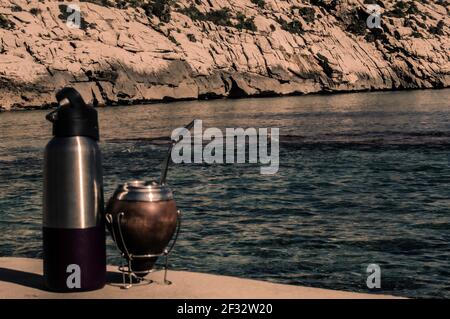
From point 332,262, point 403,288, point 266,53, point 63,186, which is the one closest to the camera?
point 63,186

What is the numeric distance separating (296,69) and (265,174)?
68248 millimetres

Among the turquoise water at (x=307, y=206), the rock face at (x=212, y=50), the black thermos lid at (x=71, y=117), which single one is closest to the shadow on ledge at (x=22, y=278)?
the black thermos lid at (x=71, y=117)

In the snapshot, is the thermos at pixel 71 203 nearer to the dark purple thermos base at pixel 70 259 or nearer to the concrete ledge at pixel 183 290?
the dark purple thermos base at pixel 70 259

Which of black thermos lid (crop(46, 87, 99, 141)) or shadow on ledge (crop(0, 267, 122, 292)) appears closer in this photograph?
black thermos lid (crop(46, 87, 99, 141))

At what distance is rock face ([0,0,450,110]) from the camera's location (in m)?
72.9

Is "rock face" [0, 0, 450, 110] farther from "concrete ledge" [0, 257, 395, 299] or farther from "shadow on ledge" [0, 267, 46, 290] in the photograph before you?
"concrete ledge" [0, 257, 395, 299]

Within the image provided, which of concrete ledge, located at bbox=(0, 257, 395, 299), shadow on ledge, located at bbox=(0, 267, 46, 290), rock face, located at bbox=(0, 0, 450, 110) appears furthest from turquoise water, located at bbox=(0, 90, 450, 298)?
rock face, located at bbox=(0, 0, 450, 110)

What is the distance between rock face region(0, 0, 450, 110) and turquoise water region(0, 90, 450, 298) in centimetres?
3304

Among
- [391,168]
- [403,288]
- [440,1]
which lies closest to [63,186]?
[403,288]

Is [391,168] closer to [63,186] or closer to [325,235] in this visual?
[325,235]

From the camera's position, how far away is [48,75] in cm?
7062

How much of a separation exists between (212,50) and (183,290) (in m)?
80.4

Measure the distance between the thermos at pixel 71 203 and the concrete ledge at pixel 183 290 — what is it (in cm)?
19
